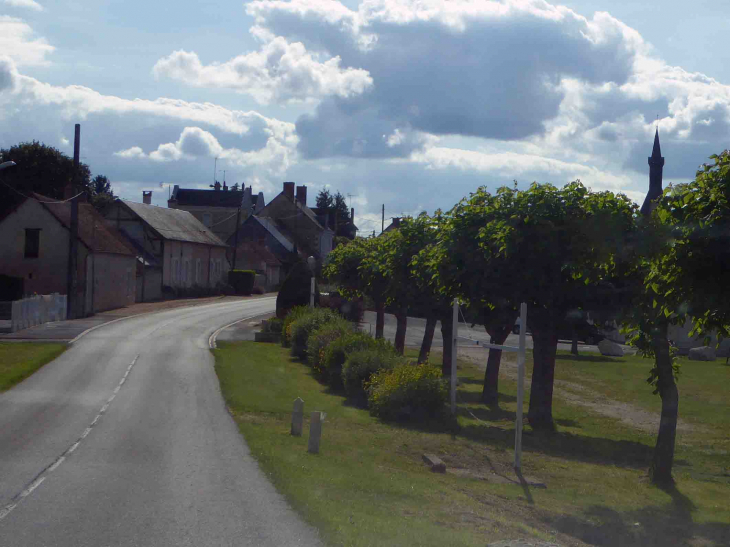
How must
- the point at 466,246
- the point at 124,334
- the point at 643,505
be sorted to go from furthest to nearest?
the point at 124,334 < the point at 466,246 < the point at 643,505

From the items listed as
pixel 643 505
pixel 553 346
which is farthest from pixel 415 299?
pixel 643 505

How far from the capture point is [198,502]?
933cm

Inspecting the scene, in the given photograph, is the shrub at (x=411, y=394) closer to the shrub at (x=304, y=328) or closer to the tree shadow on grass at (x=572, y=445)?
the tree shadow on grass at (x=572, y=445)

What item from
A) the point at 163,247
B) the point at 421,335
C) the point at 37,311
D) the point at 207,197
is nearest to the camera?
the point at 37,311

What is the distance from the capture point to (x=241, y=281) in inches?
2756

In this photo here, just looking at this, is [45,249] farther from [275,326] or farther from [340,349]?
[340,349]

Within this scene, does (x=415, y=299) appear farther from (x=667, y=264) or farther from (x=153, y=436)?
(x=667, y=264)

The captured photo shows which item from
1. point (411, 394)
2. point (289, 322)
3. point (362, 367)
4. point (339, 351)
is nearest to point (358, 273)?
point (289, 322)

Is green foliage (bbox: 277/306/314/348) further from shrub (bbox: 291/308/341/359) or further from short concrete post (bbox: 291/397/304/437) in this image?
short concrete post (bbox: 291/397/304/437)

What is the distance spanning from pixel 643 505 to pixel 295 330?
67.0 feet

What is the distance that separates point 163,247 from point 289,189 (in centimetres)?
4078

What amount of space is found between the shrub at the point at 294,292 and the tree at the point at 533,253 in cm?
2387

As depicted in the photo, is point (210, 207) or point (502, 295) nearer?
point (502, 295)

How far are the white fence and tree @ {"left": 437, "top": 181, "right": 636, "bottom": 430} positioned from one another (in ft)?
81.8
